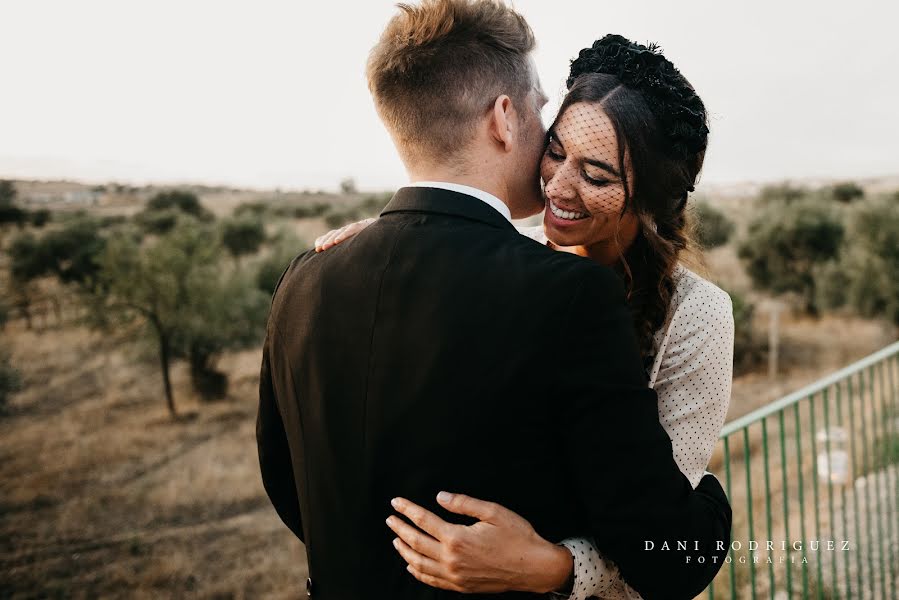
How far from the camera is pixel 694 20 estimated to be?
7.93 meters

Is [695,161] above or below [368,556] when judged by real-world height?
above

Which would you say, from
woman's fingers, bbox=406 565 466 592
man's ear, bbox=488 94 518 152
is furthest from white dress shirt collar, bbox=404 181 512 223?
woman's fingers, bbox=406 565 466 592

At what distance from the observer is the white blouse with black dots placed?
156cm

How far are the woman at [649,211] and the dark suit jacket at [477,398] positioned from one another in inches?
11.7

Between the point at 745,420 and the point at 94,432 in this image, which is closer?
the point at 745,420

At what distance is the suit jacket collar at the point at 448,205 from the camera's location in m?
1.28

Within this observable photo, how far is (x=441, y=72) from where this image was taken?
55.8 inches

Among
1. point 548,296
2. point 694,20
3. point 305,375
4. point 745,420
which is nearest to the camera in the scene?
point 548,296

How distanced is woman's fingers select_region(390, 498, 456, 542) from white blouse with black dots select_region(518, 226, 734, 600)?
1.66ft

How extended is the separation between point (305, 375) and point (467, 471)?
0.40 metres

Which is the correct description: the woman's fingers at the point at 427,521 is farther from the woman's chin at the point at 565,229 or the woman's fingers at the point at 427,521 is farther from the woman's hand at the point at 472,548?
the woman's chin at the point at 565,229

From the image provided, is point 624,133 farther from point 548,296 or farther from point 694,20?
point 694,20

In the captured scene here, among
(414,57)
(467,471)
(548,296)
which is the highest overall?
(414,57)

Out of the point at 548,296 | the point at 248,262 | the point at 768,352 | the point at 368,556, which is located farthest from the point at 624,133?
the point at 768,352
